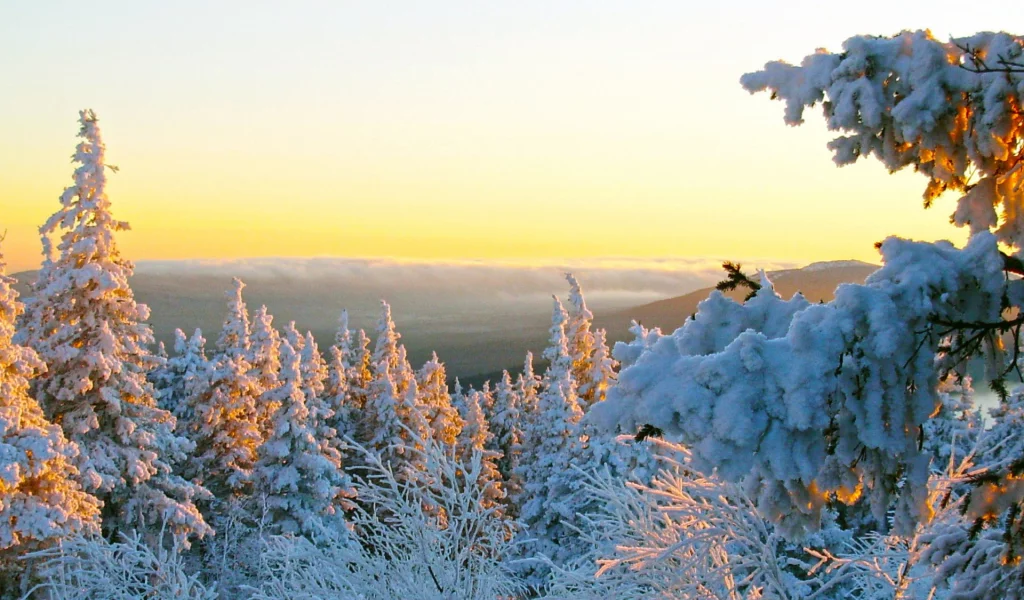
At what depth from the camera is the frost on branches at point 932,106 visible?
420 cm

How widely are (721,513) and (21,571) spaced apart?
1679 cm

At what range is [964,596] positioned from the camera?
177 inches

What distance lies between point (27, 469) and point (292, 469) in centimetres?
1136

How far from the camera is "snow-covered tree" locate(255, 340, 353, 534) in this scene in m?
27.1

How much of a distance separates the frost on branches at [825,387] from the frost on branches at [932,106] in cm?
83

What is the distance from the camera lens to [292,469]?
2727 cm

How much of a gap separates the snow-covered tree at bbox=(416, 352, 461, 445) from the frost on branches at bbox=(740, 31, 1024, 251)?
33.1 meters

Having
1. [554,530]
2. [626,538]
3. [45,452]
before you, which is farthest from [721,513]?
[554,530]

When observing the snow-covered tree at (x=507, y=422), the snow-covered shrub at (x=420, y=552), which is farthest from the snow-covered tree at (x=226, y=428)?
the snow-covered shrub at (x=420, y=552)

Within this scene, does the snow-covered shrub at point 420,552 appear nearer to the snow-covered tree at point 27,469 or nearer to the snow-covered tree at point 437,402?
the snow-covered tree at point 27,469

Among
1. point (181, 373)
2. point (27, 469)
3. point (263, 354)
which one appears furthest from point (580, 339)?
point (27, 469)

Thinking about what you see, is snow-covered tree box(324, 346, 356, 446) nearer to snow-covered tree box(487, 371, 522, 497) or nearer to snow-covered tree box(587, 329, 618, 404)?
snow-covered tree box(487, 371, 522, 497)

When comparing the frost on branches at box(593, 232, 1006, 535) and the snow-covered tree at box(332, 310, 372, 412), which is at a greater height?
the frost on branches at box(593, 232, 1006, 535)

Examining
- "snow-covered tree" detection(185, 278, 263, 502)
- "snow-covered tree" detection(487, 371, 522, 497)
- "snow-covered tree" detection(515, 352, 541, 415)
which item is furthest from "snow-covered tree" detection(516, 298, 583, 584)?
"snow-covered tree" detection(487, 371, 522, 497)
